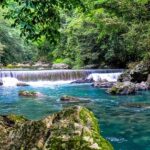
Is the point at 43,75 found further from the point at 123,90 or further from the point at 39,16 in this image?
the point at 39,16

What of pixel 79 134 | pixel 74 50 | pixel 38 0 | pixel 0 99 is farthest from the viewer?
pixel 74 50

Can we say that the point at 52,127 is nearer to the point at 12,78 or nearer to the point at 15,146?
the point at 15,146

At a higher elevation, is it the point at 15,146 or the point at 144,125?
the point at 15,146

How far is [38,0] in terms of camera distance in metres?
6.80

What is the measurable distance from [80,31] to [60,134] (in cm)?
4122

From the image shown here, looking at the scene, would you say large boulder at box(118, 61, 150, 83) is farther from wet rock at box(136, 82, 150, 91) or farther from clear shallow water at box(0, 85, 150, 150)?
clear shallow water at box(0, 85, 150, 150)

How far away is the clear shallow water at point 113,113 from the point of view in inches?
425

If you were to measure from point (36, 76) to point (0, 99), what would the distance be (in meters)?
12.3

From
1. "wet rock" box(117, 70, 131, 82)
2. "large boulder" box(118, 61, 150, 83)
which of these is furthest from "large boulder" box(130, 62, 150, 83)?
"wet rock" box(117, 70, 131, 82)

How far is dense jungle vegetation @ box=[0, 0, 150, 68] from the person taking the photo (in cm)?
718

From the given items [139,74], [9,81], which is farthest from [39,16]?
[9,81]

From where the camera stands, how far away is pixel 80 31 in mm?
45812

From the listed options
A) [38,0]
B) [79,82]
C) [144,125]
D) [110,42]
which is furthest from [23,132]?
[110,42]

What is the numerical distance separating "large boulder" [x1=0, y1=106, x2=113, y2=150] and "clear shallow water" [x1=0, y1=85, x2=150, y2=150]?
4696 millimetres
